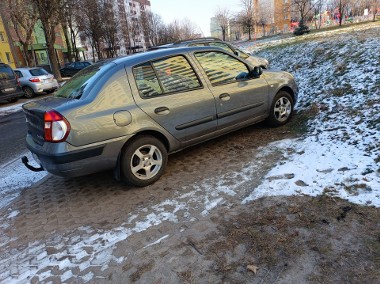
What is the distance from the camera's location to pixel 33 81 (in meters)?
15.1

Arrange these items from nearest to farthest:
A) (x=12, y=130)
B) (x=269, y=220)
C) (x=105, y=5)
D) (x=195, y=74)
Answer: (x=269, y=220)
(x=195, y=74)
(x=12, y=130)
(x=105, y=5)

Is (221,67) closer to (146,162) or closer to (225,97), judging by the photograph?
(225,97)

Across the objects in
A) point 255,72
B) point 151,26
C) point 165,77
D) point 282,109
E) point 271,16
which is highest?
point 151,26

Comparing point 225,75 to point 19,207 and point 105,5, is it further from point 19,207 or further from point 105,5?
point 105,5

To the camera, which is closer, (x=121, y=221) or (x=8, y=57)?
(x=121, y=221)

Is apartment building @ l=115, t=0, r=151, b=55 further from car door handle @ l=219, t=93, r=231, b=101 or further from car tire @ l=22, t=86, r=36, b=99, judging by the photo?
car door handle @ l=219, t=93, r=231, b=101

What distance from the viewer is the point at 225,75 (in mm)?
4738

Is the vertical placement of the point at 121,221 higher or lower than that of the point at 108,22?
lower

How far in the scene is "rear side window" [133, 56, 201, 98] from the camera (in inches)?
158

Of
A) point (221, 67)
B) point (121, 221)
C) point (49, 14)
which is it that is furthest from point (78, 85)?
point (49, 14)

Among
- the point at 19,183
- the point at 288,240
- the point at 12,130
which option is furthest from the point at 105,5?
the point at 288,240

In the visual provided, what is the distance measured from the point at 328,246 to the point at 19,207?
362 cm

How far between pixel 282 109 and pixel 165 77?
240cm

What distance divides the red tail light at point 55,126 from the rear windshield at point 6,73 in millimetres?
11584
